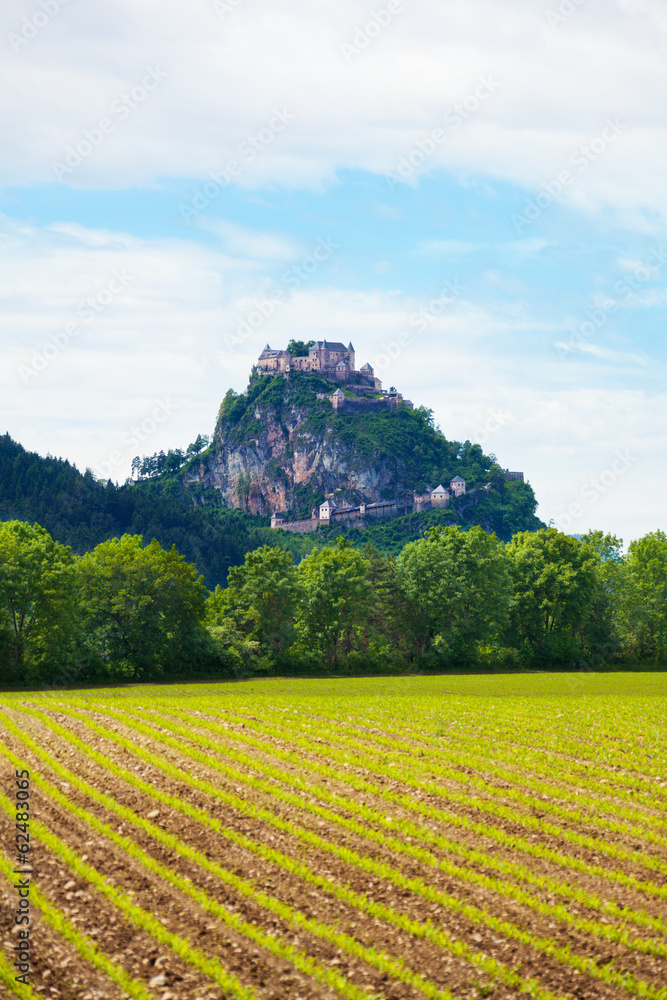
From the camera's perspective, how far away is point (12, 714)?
41.7 metres

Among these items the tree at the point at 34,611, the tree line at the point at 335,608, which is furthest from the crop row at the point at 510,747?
the tree line at the point at 335,608

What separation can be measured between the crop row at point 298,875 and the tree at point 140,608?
153 ft

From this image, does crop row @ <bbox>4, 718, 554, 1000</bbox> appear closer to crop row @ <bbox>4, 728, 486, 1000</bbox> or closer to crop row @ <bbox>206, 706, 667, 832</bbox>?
crop row @ <bbox>4, 728, 486, 1000</bbox>

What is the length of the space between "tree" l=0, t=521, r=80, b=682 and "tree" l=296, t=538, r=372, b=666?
25185mm

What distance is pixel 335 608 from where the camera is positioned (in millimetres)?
86062

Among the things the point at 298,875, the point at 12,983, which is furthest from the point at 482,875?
the point at 12,983

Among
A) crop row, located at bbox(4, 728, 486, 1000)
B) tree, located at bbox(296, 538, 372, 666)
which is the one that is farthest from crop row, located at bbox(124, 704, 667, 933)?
tree, located at bbox(296, 538, 372, 666)

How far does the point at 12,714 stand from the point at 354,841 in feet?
90.4

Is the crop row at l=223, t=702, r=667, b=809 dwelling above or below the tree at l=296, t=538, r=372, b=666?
below

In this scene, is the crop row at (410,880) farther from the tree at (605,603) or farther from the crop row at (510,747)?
the tree at (605,603)

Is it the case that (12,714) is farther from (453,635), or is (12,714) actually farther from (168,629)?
(453,635)

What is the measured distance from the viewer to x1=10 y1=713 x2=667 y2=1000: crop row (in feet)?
44.5

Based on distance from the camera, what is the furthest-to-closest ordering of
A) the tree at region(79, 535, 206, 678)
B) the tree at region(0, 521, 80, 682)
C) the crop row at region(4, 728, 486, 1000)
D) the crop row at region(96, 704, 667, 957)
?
1. the tree at region(79, 535, 206, 678)
2. the tree at region(0, 521, 80, 682)
3. the crop row at region(96, 704, 667, 957)
4. the crop row at region(4, 728, 486, 1000)

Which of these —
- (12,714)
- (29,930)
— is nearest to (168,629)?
(12,714)
